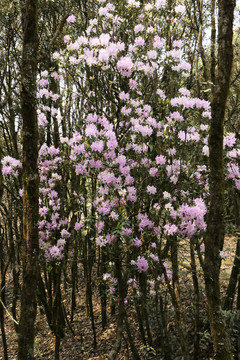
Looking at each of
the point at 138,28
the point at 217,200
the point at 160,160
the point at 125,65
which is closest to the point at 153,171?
the point at 160,160

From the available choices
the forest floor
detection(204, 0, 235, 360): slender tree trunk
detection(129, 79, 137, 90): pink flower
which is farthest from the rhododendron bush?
the forest floor

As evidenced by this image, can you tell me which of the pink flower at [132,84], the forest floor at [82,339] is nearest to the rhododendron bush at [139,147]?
the pink flower at [132,84]

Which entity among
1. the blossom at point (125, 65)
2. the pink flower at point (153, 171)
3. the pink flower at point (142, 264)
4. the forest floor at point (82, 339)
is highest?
the blossom at point (125, 65)

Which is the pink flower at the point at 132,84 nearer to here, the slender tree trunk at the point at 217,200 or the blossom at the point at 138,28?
the blossom at the point at 138,28

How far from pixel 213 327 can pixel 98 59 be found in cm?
284

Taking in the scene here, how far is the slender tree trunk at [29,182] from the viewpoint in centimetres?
257

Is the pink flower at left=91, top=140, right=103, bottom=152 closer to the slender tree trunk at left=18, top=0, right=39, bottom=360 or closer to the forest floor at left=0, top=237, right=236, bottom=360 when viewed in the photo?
the slender tree trunk at left=18, top=0, right=39, bottom=360

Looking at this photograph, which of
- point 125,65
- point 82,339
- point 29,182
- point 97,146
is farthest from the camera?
point 82,339

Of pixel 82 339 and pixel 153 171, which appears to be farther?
pixel 82 339

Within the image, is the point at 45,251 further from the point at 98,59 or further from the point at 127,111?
the point at 98,59

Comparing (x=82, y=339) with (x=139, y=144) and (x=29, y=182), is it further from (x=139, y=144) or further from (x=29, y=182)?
(x=29, y=182)

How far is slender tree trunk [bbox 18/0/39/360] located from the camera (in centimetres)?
257

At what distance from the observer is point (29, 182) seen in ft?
8.62

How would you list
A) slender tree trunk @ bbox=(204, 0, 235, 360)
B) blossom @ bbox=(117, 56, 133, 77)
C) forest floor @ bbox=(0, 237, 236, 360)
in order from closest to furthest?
slender tree trunk @ bbox=(204, 0, 235, 360) < blossom @ bbox=(117, 56, 133, 77) < forest floor @ bbox=(0, 237, 236, 360)
